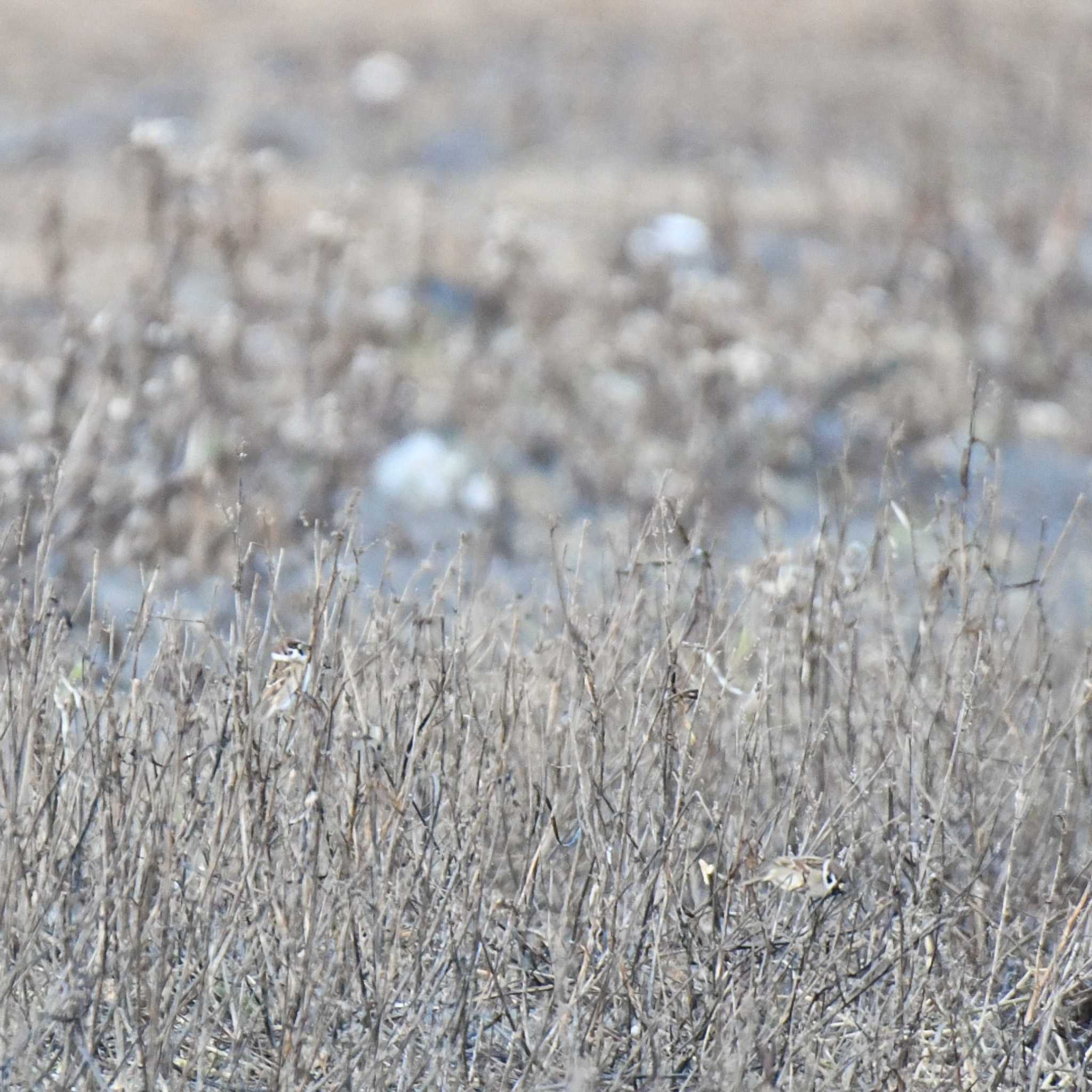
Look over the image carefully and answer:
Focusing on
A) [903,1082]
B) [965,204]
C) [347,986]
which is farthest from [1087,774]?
[965,204]

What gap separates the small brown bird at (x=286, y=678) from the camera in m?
2.29

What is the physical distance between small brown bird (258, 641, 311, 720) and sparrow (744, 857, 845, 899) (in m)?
0.67

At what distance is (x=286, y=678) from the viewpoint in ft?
7.64

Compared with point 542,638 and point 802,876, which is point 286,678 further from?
point 802,876

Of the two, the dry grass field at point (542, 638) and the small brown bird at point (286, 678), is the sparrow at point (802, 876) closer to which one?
the dry grass field at point (542, 638)

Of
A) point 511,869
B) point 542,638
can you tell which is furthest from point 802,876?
point 542,638

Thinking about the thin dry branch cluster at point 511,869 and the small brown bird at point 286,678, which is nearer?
the thin dry branch cluster at point 511,869

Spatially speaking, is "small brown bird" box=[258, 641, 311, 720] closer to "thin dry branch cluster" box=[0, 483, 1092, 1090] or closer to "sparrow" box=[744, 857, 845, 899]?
"thin dry branch cluster" box=[0, 483, 1092, 1090]

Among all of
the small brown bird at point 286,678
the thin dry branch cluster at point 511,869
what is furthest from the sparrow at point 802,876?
the small brown bird at point 286,678

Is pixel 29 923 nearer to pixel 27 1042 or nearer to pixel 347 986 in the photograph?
pixel 27 1042

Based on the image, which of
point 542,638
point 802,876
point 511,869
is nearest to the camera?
point 802,876

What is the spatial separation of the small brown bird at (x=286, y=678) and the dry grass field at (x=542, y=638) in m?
0.04

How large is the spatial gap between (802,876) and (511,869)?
51cm

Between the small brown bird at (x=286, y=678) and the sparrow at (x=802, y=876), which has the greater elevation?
the small brown bird at (x=286, y=678)
